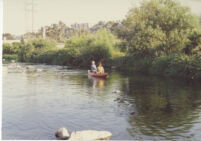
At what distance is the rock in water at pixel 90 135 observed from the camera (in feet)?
17.3

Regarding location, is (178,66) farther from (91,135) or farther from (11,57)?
(11,57)

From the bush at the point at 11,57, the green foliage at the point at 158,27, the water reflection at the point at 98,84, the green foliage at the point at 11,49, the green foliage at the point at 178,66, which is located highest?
the green foliage at the point at 158,27

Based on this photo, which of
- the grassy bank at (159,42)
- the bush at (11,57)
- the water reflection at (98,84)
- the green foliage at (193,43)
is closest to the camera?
the water reflection at (98,84)

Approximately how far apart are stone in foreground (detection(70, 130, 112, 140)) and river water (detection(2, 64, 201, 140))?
0.19m

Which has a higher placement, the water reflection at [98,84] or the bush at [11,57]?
the bush at [11,57]

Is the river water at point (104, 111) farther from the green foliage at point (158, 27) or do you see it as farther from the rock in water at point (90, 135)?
the green foliage at point (158, 27)

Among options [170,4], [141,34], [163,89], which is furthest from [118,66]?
[163,89]

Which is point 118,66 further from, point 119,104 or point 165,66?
point 119,104

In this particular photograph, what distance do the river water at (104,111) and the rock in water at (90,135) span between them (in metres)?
0.20

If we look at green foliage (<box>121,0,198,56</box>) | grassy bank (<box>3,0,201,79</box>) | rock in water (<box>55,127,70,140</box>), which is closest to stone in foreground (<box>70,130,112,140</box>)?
Result: rock in water (<box>55,127,70,140</box>)

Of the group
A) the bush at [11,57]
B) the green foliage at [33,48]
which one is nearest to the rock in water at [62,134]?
the bush at [11,57]

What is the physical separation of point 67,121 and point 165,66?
969 centimetres

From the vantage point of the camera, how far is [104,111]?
7.38 meters

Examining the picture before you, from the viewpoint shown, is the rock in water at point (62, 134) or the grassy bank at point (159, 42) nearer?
the rock in water at point (62, 134)
